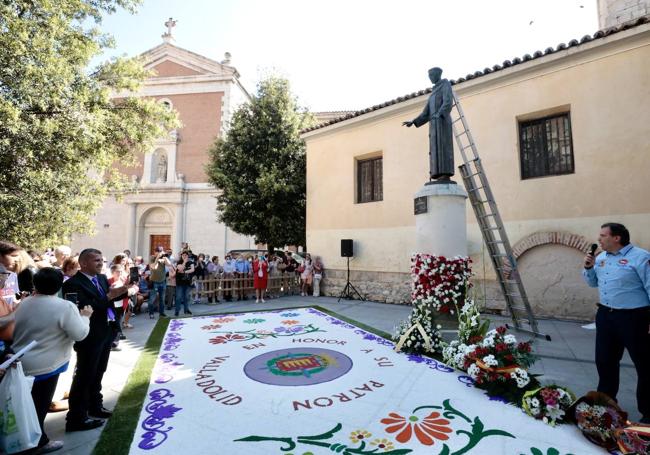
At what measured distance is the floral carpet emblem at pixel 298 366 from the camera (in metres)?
4.50

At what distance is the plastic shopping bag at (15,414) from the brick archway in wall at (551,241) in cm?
877

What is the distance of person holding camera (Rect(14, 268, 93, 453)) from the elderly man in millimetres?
5189

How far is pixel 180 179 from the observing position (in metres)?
22.9

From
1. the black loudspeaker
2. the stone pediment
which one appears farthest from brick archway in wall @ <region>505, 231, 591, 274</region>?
the stone pediment

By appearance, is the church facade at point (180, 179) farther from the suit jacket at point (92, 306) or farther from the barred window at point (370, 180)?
the suit jacket at point (92, 306)

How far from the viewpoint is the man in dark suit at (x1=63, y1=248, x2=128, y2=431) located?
11.0ft

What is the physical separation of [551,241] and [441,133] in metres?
4.24

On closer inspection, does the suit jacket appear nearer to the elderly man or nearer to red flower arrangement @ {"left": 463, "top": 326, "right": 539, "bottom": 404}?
red flower arrangement @ {"left": 463, "top": 326, "right": 539, "bottom": 404}

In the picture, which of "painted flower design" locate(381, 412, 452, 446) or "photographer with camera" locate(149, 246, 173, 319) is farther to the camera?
"photographer with camera" locate(149, 246, 173, 319)

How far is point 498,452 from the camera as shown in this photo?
9.48ft

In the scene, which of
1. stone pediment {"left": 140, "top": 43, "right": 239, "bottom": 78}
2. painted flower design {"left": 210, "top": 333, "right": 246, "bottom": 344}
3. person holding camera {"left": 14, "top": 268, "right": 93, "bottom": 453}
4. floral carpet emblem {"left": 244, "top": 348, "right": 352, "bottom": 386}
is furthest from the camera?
stone pediment {"left": 140, "top": 43, "right": 239, "bottom": 78}

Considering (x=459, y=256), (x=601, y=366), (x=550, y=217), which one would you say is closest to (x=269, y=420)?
(x=601, y=366)

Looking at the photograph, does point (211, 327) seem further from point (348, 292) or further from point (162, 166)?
point (162, 166)

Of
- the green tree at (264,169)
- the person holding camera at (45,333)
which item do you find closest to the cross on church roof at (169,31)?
the green tree at (264,169)
